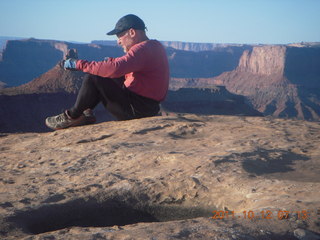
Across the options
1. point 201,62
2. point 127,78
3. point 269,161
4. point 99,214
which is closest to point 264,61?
point 201,62

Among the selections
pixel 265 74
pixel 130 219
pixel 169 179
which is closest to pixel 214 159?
pixel 169 179

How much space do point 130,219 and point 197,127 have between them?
1505 millimetres

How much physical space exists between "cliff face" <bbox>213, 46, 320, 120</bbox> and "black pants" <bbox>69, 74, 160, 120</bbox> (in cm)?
4257

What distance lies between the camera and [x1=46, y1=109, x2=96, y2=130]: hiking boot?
11.7 ft

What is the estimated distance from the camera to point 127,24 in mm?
3229

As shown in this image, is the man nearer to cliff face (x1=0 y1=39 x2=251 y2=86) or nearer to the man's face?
the man's face


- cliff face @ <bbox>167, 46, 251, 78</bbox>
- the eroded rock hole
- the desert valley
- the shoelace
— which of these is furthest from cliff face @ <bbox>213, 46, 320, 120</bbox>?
the eroded rock hole

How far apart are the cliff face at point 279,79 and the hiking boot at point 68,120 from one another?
4266cm

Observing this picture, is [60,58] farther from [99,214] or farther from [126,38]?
[99,214]

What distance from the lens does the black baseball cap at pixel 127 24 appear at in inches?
127

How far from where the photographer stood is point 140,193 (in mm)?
2021

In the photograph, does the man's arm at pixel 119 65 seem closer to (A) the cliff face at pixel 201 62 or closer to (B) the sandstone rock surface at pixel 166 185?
(B) the sandstone rock surface at pixel 166 185

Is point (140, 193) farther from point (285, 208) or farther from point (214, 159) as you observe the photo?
point (285, 208)

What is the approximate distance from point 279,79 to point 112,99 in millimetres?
54082
